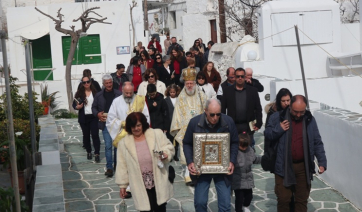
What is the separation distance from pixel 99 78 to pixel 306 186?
779 inches

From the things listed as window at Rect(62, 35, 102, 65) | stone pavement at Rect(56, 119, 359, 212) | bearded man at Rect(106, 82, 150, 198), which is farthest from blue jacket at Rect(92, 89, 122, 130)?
window at Rect(62, 35, 102, 65)

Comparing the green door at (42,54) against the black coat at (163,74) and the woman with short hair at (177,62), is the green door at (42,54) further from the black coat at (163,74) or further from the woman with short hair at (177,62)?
the black coat at (163,74)

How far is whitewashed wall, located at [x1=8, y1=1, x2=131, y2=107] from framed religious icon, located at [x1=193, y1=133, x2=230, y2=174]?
63.7ft

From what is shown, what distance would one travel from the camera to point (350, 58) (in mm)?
15109

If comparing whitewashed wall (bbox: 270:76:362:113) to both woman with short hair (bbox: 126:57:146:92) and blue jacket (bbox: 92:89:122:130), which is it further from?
blue jacket (bbox: 92:89:122:130)

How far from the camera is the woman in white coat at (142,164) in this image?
21.8 feet

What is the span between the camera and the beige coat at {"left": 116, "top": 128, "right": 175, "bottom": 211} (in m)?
6.65

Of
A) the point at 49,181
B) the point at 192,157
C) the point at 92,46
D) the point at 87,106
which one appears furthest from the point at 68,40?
the point at 192,157

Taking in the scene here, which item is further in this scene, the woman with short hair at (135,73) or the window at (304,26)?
the window at (304,26)

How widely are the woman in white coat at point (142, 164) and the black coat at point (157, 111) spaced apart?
359cm

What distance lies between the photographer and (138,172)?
6.64 m

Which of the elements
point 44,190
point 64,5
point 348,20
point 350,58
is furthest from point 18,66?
point 44,190

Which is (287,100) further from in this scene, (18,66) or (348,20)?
(18,66)

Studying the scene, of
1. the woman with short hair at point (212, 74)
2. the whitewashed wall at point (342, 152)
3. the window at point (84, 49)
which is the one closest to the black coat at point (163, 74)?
the woman with short hair at point (212, 74)
